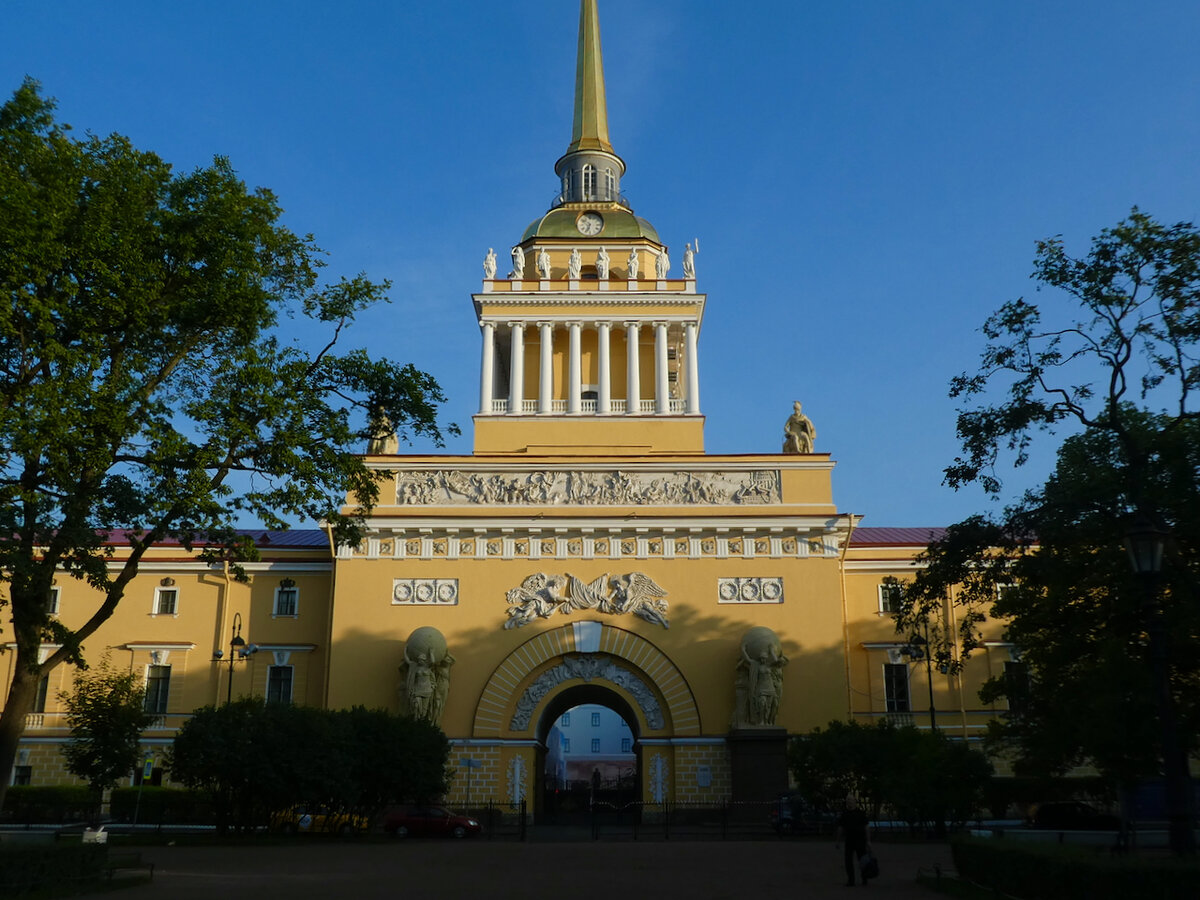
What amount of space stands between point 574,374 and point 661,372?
132 inches

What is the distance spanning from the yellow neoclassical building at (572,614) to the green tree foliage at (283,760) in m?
4.57

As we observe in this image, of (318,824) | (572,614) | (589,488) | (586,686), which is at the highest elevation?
(589,488)

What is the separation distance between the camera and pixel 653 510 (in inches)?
1341

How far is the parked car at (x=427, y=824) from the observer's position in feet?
89.3

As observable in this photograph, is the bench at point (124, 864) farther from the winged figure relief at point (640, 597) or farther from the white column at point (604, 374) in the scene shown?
the white column at point (604, 374)

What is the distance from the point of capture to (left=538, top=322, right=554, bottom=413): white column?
129 feet

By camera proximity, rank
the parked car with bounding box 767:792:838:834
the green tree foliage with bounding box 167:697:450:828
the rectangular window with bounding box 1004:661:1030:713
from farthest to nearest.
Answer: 1. the parked car with bounding box 767:792:838:834
2. the rectangular window with bounding box 1004:661:1030:713
3. the green tree foliage with bounding box 167:697:450:828

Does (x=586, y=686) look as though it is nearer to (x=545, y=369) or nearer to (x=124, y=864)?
(x=545, y=369)

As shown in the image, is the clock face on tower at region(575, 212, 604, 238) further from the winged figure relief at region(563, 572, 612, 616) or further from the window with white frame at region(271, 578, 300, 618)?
the window with white frame at region(271, 578, 300, 618)

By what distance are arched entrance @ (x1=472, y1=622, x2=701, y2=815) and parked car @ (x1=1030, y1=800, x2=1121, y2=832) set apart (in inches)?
386

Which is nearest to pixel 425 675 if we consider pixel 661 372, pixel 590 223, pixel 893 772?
pixel 893 772

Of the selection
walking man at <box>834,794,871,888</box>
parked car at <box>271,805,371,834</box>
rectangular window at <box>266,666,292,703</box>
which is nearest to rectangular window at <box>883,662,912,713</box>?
parked car at <box>271,805,371,834</box>

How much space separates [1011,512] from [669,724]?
15278mm

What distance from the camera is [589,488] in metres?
34.6
